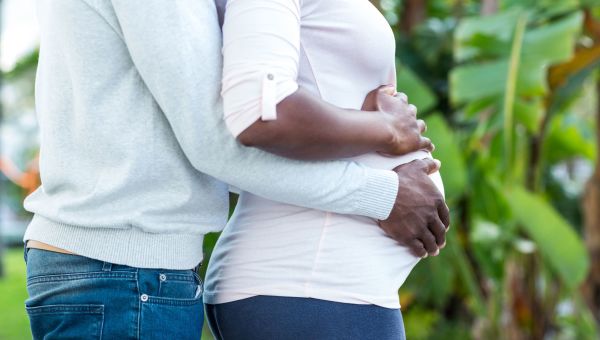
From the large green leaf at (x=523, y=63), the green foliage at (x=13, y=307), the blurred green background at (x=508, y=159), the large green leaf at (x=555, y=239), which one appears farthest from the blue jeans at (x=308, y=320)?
the green foliage at (x=13, y=307)

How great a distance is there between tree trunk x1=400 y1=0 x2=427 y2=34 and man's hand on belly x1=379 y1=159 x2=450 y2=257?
4569 millimetres

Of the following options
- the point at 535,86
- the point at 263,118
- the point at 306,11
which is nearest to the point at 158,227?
the point at 263,118

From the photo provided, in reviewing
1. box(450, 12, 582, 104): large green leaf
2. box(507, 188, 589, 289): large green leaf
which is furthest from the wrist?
box(507, 188, 589, 289): large green leaf

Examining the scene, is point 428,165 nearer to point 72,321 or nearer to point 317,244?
point 317,244

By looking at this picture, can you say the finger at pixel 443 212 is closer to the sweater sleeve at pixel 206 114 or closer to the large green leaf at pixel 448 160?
the sweater sleeve at pixel 206 114

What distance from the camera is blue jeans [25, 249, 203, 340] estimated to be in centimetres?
99

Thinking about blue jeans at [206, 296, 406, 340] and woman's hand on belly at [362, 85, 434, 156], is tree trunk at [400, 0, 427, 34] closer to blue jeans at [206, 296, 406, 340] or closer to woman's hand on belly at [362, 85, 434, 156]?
woman's hand on belly at [362, 85, 434, 156]

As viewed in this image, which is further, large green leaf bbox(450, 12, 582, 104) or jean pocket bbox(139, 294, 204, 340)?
large green leaf bbox(450, 12, 582, 104)

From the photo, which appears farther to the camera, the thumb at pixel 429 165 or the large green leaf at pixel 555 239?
the large green leaf at pixel 555 239

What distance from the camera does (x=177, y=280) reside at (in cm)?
105

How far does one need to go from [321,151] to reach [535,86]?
7.44 ft

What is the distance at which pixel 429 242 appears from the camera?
1168mm

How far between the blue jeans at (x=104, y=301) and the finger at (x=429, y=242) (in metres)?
0.34

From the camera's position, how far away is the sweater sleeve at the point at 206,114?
98 cm
